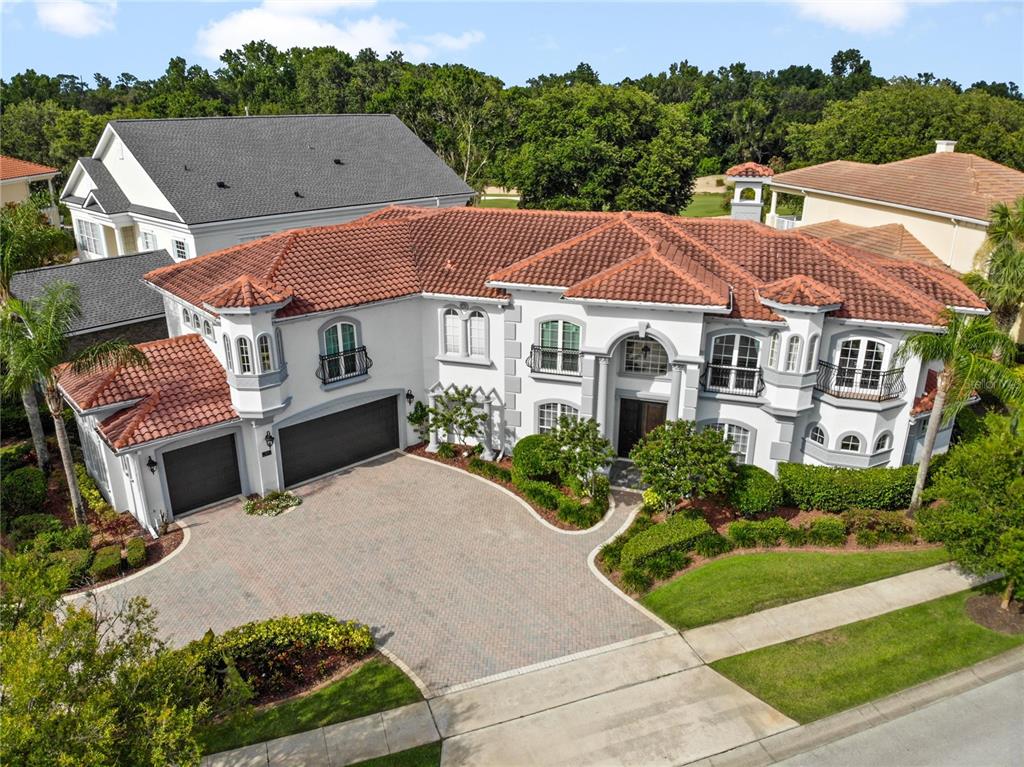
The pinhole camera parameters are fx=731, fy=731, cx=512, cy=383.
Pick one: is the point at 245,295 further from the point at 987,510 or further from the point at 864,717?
the point at 987,510

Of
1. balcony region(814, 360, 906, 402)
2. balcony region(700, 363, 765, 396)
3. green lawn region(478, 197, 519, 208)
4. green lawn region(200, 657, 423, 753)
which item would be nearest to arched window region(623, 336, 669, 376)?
balcony region(700, 363, 765, 396)

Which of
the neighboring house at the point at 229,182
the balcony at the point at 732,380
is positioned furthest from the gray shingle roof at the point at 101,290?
the balcony at the point at 732,380

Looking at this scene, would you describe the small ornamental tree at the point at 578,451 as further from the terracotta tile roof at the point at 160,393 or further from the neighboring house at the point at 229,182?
the neighboring house at the point at 229,182

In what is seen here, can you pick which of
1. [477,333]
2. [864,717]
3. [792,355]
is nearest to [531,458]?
[477,333]

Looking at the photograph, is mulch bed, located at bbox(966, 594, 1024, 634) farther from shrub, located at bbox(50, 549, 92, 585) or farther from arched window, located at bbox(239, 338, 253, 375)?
shrub, located at bbox(50, 549, 92, 585)

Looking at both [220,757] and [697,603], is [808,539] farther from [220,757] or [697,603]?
[220,757]

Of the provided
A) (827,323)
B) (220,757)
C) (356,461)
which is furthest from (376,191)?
(220,757)
